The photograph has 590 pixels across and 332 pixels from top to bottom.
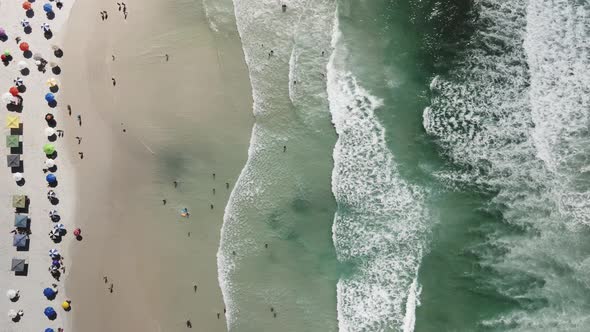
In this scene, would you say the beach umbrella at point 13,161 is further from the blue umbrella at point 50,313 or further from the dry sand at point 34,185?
the blue umbrella at point 50,313

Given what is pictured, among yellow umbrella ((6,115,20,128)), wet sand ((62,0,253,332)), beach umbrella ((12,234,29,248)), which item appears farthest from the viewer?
yellow umbrella ((6,115,20,128))

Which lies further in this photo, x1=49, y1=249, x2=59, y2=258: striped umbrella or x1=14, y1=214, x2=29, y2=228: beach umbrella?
x1=14, y1=214, x2=29, y2=228: beach umbrella

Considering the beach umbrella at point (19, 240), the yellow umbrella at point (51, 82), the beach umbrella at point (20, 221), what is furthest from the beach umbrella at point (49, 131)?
the beach umbrella at point (19, 240)

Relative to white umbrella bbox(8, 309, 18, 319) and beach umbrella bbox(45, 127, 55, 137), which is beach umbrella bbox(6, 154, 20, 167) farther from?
white umbrella bbox(8, 309, 18, 319)

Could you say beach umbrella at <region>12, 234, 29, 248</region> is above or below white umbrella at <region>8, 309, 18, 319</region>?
above

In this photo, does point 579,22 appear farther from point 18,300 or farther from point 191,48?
point 18,300

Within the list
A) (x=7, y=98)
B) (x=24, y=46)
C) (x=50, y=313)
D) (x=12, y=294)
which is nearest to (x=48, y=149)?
(x=7, y=98)

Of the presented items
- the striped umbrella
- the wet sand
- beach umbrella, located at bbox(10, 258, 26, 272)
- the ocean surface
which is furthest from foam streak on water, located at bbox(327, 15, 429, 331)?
beach umbrella, located at bbox(10, 258, 26, 272)

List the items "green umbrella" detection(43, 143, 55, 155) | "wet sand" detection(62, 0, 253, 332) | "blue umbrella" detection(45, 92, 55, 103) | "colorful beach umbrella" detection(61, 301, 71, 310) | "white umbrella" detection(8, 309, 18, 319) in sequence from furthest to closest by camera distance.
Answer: "blue umbrella" detection(45, 92, 55, 103), "green umbrella" detection(43, 143, 55, 155), "white umbrella" detection(8, 309, 18, 319), "colorful beach umbrella" detection(61, 301, 71, 310), "wet sand" detection(62, 0, 253, 332)
